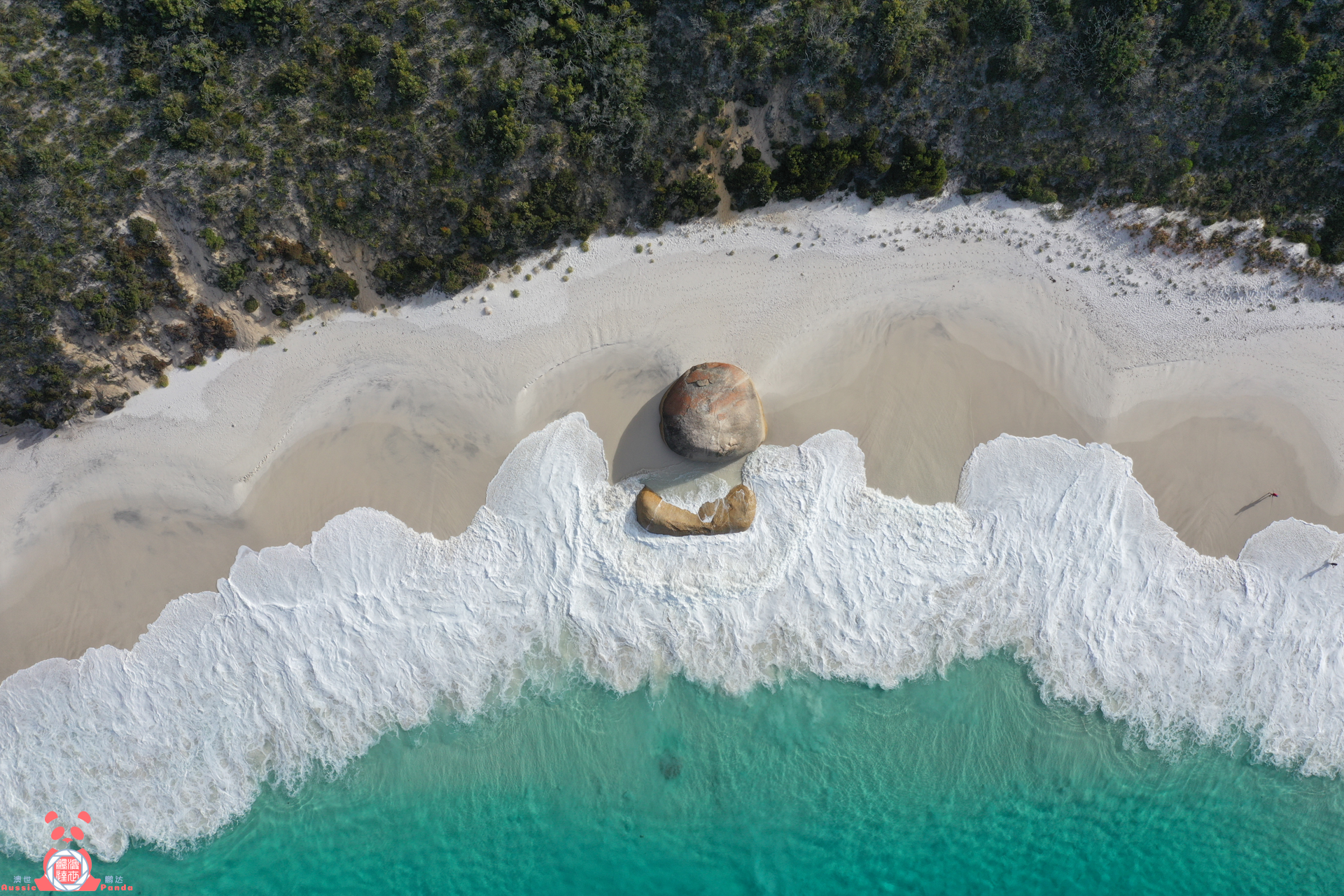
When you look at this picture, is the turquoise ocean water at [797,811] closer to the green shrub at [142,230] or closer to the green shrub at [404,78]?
the green shrub at [142,230]

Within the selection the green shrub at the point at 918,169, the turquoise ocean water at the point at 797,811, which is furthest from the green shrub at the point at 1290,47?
the turquoise ocean water at the point at 797,811

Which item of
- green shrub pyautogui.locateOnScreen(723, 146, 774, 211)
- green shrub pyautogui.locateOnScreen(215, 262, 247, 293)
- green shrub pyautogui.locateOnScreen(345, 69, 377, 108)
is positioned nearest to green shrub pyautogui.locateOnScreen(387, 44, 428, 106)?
green shrub pyautogui.locateOnScreen(345, 69, 377, 108)

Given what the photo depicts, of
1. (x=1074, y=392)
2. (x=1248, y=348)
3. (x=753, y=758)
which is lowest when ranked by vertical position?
(x=753, y=758)

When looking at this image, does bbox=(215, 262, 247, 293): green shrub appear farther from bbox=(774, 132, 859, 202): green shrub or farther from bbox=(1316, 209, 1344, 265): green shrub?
bbox=(1316, 209, 1344, 265): green shrub

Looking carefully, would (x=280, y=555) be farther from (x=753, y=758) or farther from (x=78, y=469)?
(x=753, y=758)

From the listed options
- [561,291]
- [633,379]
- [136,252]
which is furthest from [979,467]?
[136,252]
